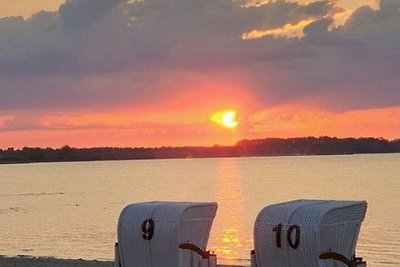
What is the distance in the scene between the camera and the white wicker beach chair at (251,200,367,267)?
10.5 meters

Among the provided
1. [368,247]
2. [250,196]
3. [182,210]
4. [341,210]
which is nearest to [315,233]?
[341,210]

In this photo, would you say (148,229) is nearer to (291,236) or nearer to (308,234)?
(291,236)

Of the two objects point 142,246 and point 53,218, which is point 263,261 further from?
point 53,218

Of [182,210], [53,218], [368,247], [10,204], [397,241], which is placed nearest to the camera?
[182,210]

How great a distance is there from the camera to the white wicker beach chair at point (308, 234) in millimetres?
10531

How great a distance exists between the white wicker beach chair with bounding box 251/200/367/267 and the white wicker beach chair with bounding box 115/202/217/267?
3.40 feet

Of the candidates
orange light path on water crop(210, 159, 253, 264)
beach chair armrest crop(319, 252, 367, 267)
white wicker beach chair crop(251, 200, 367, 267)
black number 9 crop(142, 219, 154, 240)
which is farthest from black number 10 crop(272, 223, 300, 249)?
orange light path on water crop(210, 159, 253, 264)

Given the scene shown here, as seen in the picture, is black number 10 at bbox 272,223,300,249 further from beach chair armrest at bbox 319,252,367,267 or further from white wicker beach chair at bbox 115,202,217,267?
white wicker beach chair at bbox 115,202,217,267

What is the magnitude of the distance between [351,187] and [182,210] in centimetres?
7535

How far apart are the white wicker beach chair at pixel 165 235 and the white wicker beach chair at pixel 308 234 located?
3.40 feet

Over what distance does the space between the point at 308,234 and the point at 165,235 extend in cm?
212

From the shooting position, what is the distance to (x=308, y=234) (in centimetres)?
1052

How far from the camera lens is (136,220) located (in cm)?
1190

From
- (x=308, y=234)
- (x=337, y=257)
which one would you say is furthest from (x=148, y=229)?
(x=337, y=257)
